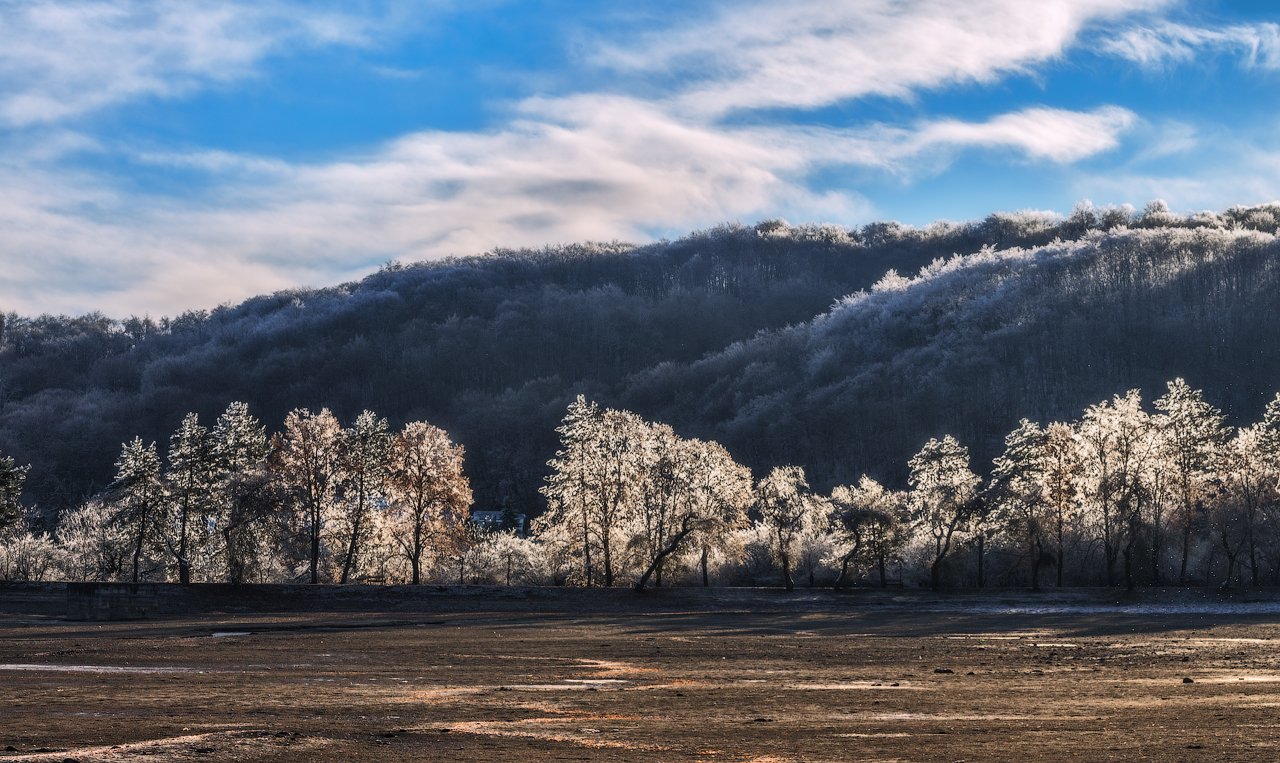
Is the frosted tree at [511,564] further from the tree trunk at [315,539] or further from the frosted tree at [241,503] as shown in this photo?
the tree trunk at [315,539]

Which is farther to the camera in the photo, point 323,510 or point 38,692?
point 323,510

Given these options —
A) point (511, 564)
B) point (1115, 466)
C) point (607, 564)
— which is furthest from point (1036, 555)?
point (511, 564)

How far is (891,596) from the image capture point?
226 feet

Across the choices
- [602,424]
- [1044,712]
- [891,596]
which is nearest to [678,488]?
[602,424]

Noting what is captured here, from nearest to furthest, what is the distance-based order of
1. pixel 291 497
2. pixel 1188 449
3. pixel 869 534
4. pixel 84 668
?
1. pixel 84 668
2. pixel 291 497
3. pixel 1188 449
4. pixel 869 534

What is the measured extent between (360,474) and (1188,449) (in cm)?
5212

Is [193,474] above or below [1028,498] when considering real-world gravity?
above

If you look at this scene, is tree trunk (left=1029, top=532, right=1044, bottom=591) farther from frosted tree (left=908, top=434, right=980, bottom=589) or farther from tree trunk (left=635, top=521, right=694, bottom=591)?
tree trunk (left=635, top=521, right=694, bottom=591)

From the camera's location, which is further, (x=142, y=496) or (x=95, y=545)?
(x=95, y=545)

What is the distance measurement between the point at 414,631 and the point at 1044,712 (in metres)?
31.3

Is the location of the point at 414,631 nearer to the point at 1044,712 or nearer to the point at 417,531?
the point at 417,531

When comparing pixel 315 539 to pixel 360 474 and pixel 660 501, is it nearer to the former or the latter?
pixel 360 474

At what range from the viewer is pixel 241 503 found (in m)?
68.9

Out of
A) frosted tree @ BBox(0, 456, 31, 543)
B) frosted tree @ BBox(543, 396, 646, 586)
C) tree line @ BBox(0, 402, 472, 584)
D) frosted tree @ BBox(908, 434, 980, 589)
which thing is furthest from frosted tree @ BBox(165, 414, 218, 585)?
frosted tree @ BBox(908, 434, 980, 589)
